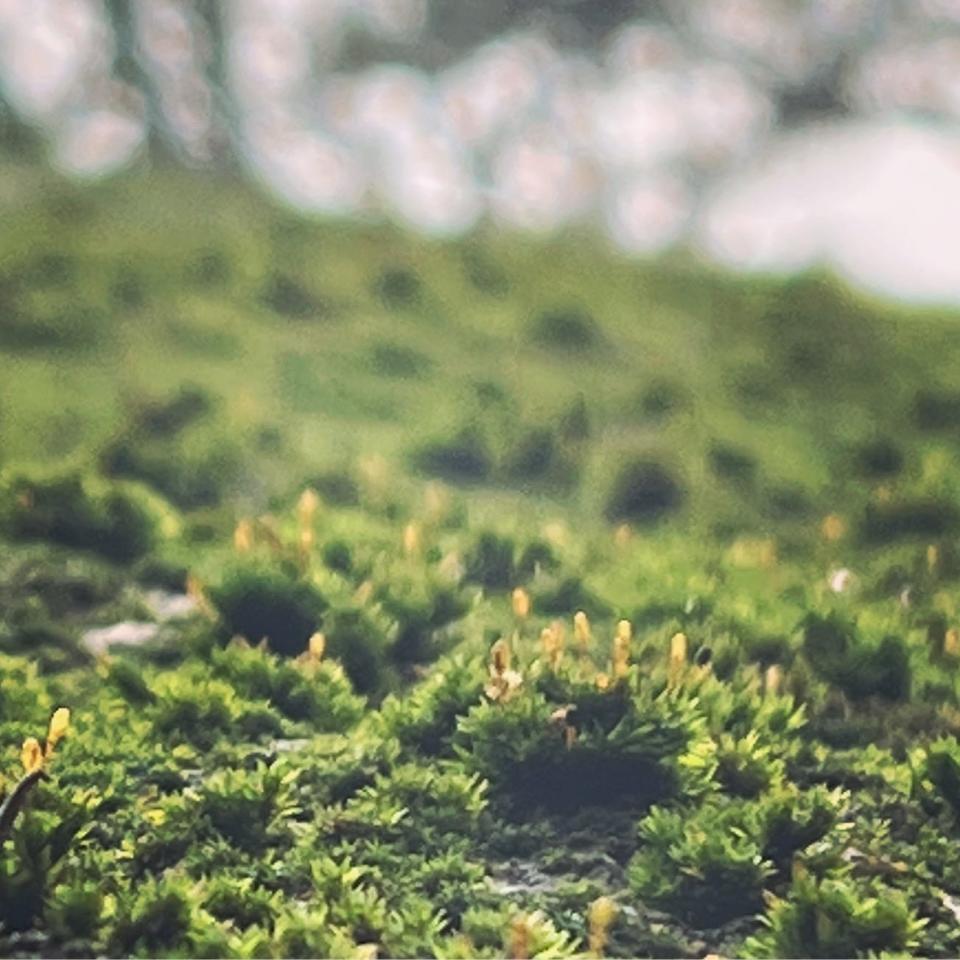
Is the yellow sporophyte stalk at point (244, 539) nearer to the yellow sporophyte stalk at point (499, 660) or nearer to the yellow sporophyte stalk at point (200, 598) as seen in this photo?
the yellow sporophyte stalk at point (200, 598)

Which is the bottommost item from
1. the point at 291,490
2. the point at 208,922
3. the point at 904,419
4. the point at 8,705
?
the point at 208,922

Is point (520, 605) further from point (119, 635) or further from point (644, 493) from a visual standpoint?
point (644, 493)

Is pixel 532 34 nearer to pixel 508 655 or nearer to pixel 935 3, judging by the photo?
pixel 935 3

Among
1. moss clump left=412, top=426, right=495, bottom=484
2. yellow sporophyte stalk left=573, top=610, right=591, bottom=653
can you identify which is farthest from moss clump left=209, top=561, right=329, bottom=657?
moss clump left=412, top=426, right=495, bottom=484

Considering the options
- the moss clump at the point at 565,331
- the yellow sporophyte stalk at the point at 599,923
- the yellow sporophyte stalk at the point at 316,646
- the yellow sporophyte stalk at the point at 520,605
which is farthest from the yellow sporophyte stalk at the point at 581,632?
the moss clump at the point at 565,331

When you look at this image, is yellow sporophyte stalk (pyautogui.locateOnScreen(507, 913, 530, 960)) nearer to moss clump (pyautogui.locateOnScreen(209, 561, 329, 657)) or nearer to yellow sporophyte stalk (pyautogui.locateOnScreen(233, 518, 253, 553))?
moss clump (pyautogui.locateOnScreen(209, 561, 329, 657))

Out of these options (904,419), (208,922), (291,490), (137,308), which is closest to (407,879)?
(208,922)
